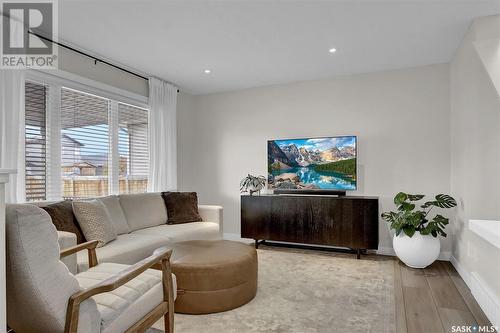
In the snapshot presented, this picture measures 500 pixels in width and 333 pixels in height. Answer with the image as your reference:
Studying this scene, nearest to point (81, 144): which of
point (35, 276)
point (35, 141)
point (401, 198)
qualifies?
point (35, 141)

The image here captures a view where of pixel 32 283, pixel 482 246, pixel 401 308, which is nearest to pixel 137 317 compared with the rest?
pixel 32 283

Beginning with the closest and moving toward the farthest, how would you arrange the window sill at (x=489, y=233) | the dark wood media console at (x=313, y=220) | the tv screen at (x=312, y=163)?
the window sill at (x=489, y=233), the dark wood media console at (x=313, y=220), the tv screen at (x=312, y=163)

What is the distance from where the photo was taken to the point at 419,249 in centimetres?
346

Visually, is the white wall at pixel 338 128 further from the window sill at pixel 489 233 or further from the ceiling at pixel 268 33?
the window sill at pixel 489 233

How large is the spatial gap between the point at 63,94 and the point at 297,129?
3.13 meters

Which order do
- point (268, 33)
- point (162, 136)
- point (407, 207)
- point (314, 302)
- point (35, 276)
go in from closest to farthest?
point (35, 276) → point (314, 302) → point (268, 33) → point (407, 207) → point (162, 136)

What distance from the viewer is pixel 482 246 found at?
2.73 meters

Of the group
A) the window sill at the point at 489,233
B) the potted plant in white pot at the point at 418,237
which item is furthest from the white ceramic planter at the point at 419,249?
the window sill at the point at 489,233

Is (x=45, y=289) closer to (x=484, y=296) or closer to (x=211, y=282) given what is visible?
(x=211, y=282)

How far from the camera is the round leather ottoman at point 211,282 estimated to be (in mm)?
2416

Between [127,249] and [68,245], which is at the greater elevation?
[68,245]

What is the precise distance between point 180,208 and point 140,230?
2.12 feet

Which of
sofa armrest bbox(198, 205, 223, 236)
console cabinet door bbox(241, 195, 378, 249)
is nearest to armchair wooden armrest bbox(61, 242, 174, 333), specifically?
sofa armrest bbox(198, 205, 223, 236)

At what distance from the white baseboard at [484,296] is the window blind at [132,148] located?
13.1ft
